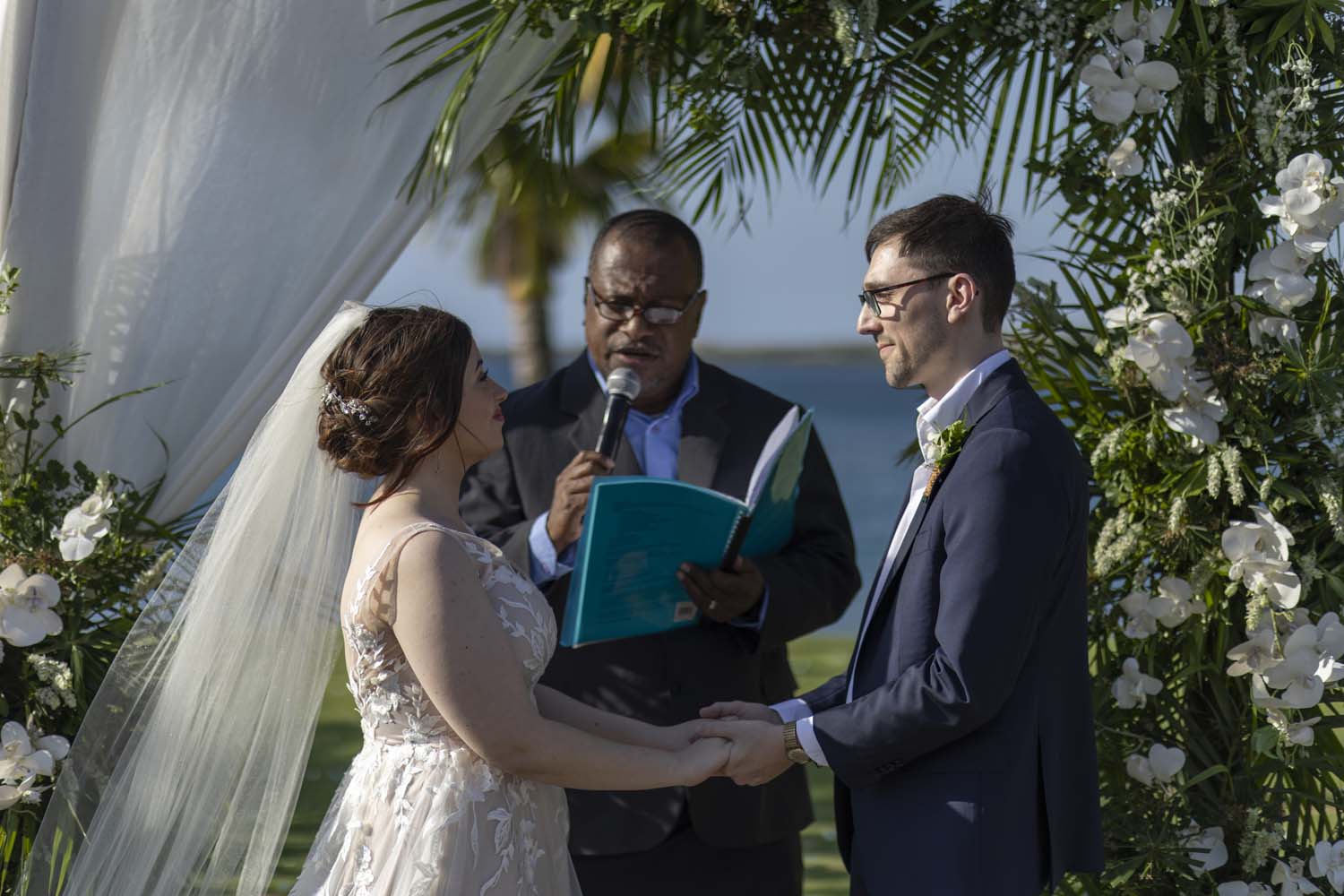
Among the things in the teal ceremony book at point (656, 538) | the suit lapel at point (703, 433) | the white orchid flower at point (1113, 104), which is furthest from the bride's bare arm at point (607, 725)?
the white orchid flower at point (1113, 104)

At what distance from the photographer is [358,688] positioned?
9.02 ft

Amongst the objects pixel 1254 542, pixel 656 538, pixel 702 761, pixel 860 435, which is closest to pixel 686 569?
pixel 656 538

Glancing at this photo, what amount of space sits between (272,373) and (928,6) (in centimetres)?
186

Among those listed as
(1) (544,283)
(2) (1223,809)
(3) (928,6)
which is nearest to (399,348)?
(3) (928,6)

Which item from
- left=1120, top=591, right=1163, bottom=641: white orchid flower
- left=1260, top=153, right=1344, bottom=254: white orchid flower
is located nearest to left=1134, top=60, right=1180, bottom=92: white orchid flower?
left=1260, top=153, right=1344, bottom=254: white orchid flower

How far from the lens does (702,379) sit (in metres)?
4.05

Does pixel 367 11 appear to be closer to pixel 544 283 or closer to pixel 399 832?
pixel 399 832

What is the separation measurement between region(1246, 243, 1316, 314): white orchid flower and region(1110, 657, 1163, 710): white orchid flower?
90cm

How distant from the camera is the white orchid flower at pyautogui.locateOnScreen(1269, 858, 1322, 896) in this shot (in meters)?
3.34

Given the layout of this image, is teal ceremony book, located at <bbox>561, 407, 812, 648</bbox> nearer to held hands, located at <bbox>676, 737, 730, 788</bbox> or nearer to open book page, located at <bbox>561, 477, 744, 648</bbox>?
open book page, located at <bbox>561, 477, 744, 648</bbox>

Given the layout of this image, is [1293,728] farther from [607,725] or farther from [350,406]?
[350,406]

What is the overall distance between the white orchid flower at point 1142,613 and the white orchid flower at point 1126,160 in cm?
100

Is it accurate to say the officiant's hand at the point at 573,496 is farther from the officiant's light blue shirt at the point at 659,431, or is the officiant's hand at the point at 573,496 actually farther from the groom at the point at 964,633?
the groom at the point at 964,633

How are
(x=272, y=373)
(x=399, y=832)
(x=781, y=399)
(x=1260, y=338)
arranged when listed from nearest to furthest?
1. (x=399, y=832)
2. (x=1260, y=338)
3. (x=272, y=373)
4. (x=781, y=399)
